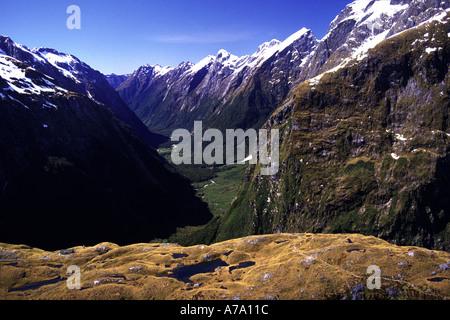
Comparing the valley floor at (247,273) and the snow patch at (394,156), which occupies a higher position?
the snow patch at (394,156)

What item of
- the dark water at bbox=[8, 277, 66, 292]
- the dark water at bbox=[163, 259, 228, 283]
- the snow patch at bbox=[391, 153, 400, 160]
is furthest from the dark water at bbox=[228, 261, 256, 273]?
the snow patch at bbox=[391, 153, 400, 160]

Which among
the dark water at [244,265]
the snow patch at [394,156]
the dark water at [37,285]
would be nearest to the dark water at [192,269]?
the dark water at [244,265]

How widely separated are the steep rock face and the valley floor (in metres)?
88.2

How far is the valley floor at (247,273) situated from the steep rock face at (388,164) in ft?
289

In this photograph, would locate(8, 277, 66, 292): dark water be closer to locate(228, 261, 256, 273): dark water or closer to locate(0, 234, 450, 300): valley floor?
locate(0, 234, 450, 300): valley floor

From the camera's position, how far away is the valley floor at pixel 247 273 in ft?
174

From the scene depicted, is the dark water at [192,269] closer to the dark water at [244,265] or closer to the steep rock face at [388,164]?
the dark water at [244,265]

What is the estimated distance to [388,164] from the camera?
16400 centimetres

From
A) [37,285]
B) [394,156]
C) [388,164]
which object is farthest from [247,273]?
[394,156]

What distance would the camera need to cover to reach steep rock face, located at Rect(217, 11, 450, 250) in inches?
5787

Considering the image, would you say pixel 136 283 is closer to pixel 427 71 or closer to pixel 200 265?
pixel 200 265
